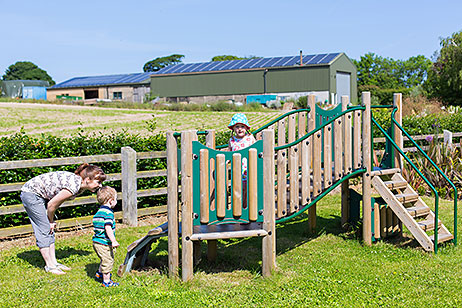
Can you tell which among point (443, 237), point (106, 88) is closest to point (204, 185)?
point (443, 237)

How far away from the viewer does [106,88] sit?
56312 millimetres

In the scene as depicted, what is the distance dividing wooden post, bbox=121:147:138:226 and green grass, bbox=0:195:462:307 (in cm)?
114

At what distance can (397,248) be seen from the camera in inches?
266

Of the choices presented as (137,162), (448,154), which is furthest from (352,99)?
(137,162)

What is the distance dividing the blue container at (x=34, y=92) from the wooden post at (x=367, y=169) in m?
59.5

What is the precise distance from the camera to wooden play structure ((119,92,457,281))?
209 inches

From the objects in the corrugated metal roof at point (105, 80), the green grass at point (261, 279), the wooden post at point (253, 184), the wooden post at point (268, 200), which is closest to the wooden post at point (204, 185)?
the wooden post at point (253, 184)

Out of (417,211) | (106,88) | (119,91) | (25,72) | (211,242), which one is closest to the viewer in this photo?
(211,242)

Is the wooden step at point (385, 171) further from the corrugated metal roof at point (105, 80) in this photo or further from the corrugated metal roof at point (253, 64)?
the corrugated metal roof at point (105, 80)

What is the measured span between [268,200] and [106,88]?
5366cm

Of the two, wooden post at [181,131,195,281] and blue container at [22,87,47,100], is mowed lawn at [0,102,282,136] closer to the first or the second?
wooden post at [181,131,195,281]

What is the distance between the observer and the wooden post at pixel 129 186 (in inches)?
324

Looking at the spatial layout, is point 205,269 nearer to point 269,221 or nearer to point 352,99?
point 269,221

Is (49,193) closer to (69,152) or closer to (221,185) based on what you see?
(221,185)
